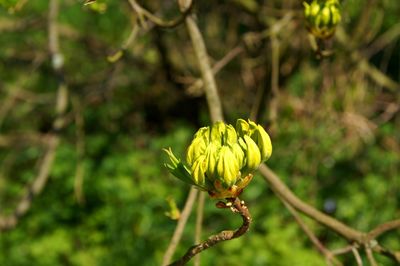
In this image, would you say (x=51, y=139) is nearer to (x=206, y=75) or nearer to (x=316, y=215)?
(x=206, y=75)

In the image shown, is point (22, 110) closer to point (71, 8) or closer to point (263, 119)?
point (71, 8)

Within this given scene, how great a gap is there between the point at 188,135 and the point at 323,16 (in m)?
2.67

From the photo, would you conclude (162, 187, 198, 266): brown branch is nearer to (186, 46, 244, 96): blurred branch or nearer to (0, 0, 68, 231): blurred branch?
(186, 46, 244, 96): blurred branch

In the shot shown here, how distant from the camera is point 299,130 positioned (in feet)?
13.2

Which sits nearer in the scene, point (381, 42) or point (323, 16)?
point (323, 16)

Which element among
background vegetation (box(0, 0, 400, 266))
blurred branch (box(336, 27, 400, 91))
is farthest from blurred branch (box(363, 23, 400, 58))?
blurred branch (box(336, 27, 400, 91))

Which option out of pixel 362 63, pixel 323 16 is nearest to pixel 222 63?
pixel 323 16

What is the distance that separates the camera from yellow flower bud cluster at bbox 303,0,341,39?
1586mm

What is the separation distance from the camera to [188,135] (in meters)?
4.21

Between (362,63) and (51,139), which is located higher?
(51,139)

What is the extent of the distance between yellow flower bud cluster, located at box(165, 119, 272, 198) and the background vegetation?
2.20 metres

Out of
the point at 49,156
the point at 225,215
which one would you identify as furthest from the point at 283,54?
the point at 49,156

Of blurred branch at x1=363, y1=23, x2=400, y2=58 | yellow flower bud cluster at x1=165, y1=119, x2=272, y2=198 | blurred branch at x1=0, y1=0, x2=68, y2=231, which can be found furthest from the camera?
blurred branch at x1=363, y1=23, x2=400, y2=58

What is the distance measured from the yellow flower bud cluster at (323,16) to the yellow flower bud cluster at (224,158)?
1.96 ft
